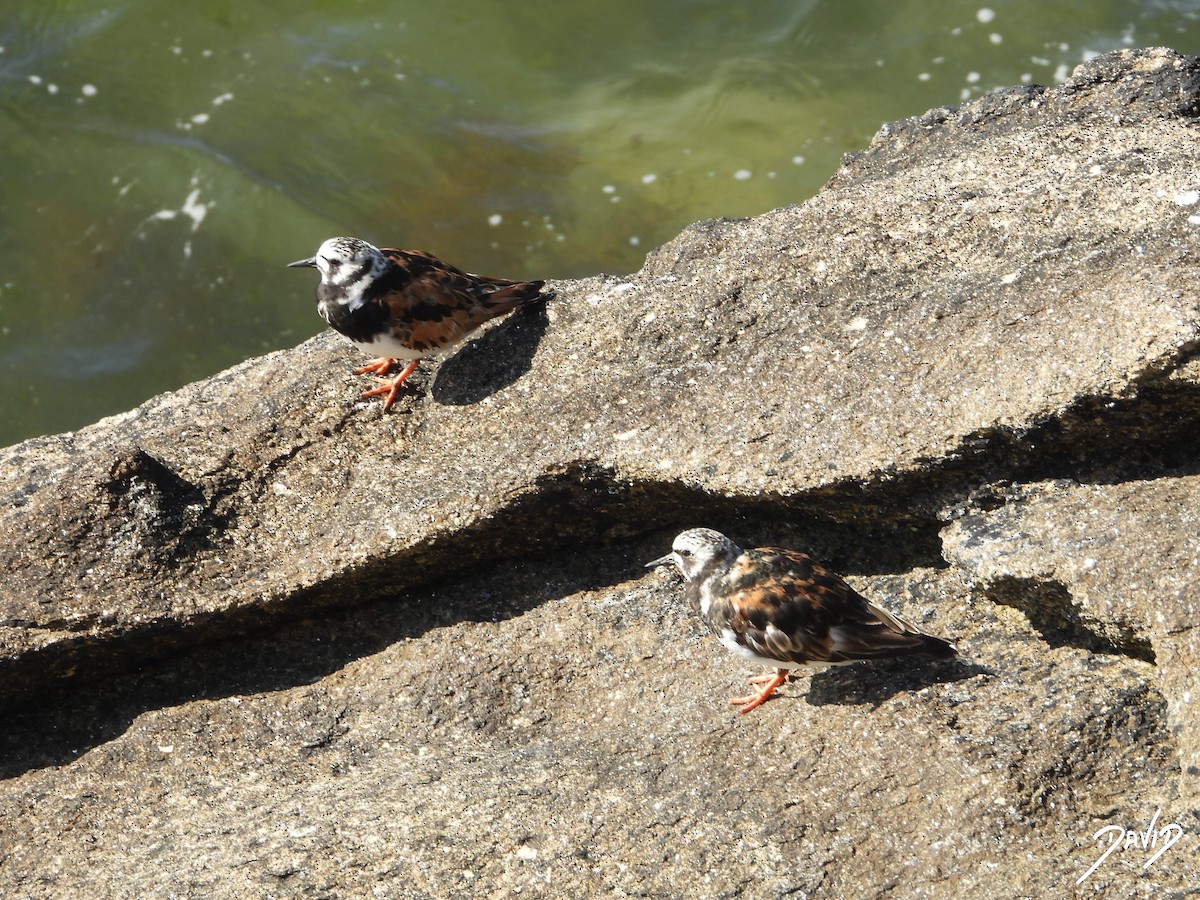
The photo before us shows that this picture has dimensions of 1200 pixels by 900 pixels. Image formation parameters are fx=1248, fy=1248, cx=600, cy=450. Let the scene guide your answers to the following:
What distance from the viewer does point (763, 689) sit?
4.47m

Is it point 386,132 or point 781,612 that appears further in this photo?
point 386,132

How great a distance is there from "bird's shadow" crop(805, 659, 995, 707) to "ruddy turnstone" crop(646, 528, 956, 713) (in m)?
0.08

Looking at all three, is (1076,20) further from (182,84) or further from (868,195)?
(182,84)

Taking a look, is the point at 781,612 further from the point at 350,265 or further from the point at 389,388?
the point at 350,265

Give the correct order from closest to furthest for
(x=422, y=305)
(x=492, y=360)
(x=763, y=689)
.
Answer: (x=763, y=689) < (x=422, y=305) < (x=492, y=360)

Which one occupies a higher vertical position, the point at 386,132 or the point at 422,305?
the point at 422,305

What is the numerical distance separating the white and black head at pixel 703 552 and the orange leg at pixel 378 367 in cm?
175

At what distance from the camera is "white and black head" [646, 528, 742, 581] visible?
4520mm

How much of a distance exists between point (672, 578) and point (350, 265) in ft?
6.70

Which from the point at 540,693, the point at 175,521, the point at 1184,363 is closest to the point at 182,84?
the point at 175,521

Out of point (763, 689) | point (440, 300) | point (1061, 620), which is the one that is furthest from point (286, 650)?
point (1061, 620)
